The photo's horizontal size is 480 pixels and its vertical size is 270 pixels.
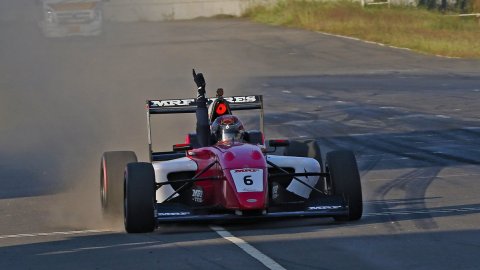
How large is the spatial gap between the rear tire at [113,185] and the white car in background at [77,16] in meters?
30.3

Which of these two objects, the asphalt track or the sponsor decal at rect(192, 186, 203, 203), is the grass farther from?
the sponsor decal at rect(192, 186, 203, 203)

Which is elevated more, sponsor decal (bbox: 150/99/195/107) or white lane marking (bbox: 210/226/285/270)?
sponsor decal (bbox: 150/99/195/107)

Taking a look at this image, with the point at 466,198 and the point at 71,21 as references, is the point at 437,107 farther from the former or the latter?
the point at 71,21

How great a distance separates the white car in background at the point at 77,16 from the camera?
4550 cm

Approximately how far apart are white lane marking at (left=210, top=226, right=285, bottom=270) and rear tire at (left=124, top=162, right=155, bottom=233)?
0.76 metres

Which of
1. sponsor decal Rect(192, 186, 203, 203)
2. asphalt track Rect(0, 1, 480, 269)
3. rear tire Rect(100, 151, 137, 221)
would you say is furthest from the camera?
rear tire Rect(100, 151, 137, 221)

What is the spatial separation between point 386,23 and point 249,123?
Answer: 93.1ft

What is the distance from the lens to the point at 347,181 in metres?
13.5

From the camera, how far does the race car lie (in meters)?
12.9

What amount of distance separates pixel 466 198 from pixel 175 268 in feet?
19.3

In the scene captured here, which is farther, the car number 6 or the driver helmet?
the driver helmet

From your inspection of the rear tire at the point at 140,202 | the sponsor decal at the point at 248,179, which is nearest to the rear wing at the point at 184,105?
the sponsor decal at the point at 248,179

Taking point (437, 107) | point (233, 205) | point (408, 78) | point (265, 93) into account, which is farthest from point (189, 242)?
point (408, 78)

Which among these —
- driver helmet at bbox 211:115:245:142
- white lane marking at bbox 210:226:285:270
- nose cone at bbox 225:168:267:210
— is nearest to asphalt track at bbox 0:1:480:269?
white lane marking at bbox 210:226:285:270
